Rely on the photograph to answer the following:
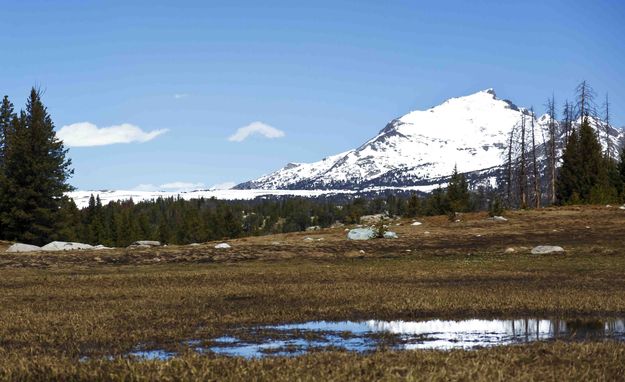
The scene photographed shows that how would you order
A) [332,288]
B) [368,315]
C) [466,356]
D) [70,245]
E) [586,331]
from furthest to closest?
[70,245], [332,288], [368,315], [586,331], [466,356]

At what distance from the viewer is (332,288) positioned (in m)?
30.8

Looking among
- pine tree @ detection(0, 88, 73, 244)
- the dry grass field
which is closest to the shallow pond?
the dry grass field

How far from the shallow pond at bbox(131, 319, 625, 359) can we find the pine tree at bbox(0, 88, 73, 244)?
59444 mm

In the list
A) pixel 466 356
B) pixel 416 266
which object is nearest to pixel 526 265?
pixel 416 266

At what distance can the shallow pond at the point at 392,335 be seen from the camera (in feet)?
54.9

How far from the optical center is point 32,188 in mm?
72438

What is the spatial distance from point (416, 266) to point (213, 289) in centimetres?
1653

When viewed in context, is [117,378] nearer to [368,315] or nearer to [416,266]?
[368,315]

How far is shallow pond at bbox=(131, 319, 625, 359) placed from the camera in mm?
16734

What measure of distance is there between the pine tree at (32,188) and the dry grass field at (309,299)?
857cm

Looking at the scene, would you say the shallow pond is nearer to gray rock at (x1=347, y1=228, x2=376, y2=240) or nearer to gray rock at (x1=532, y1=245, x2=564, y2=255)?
gray rock at (x1=532, y1=245, x2=564, y2=255)

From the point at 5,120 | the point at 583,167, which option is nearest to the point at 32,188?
the point at 5,120

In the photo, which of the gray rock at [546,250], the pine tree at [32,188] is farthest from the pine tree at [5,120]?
the gray rock at [546,250]

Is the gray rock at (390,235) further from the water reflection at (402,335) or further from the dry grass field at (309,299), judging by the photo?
the water reflection at (402,335)
